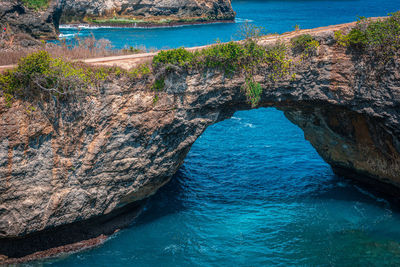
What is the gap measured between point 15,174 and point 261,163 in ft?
49.6

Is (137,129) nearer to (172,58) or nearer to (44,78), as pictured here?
(172,58)

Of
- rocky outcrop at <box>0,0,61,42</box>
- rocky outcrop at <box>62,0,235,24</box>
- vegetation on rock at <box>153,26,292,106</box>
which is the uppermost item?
rocky outcrop at <box>62,0,235,24</box>

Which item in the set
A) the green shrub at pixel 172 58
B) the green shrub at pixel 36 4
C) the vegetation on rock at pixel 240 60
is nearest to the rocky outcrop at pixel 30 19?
the green shrub at pixel 36 4

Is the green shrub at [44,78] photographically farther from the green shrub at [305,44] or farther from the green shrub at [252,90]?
the green shrub at [305,44]

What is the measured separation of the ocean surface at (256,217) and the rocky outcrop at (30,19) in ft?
104

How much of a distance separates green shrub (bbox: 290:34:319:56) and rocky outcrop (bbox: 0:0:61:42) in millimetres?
37232

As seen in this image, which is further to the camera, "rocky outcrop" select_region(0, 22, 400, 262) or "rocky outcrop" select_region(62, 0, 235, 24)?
"rocky outcrop" select_region(62, 0, 235, 24)

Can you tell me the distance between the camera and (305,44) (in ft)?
57.2

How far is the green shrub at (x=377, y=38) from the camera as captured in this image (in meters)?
16.8

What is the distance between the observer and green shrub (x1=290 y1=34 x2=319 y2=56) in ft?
56.9

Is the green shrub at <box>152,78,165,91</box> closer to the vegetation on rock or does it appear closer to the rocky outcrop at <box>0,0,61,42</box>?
the vegetation on rock

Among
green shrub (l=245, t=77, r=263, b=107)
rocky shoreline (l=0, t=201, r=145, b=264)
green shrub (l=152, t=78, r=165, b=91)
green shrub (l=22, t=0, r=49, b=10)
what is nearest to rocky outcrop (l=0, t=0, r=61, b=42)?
green shrub (l=22, t=0, r=49, b=10)

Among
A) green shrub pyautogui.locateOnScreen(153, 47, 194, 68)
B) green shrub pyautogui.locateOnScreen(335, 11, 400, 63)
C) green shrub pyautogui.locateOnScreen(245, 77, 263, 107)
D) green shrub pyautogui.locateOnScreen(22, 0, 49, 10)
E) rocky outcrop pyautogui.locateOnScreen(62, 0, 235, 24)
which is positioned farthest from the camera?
rocky outcrop pyautogui.locateOnScreen(62, 0, 235, 24)

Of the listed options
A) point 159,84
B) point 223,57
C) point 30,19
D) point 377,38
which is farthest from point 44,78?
point 30,19
